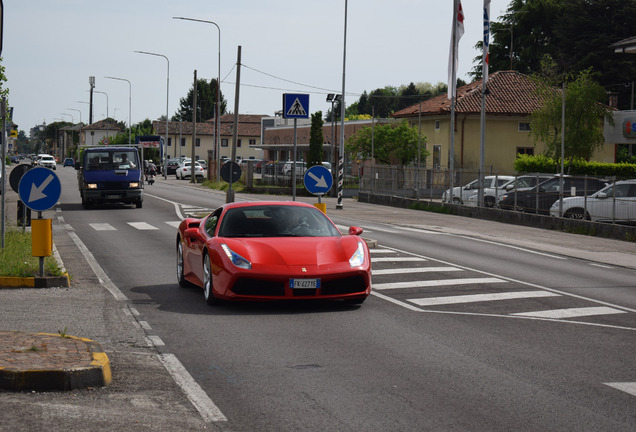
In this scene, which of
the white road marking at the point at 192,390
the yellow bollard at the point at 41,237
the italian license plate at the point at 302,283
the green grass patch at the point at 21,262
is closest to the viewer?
the white road marking at the point at 192,390

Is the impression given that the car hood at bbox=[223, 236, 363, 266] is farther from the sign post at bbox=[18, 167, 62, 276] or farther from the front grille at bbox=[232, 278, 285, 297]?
the sign post at bbox=[18, 167, 62, 276]

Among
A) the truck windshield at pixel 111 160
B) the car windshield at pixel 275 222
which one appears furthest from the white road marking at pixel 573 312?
the truck windshield at pixel 111 160

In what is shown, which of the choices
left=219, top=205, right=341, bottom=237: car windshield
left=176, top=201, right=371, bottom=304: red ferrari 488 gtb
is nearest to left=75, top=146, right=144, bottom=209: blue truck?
left=176, top=201, right=371, bottom=304: red ferrari 488 gtb

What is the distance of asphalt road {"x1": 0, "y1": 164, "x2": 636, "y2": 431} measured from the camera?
6309 mm

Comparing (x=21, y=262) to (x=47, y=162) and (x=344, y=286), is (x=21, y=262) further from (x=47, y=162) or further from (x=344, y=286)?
(x=47, y=162)

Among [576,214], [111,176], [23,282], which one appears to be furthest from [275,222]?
[111,176]

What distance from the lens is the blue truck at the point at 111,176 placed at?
34.0 metres

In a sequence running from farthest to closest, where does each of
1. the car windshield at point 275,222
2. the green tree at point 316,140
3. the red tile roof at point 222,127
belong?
the red tile roof at point 222,127, the green tree at point 316,140, the car windshield at point 275,222

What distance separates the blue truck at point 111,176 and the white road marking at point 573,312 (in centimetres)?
2463

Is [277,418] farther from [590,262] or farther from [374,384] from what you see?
[590,262]

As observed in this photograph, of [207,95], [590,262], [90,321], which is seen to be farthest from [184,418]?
[207,95]

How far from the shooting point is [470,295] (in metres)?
12.8

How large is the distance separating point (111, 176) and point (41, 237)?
869 inches

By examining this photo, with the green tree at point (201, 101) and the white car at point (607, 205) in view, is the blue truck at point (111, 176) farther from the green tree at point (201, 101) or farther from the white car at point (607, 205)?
the green tree at point (201, 101)
